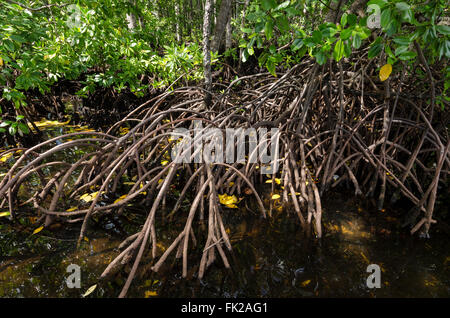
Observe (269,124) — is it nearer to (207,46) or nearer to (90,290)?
(207,46)

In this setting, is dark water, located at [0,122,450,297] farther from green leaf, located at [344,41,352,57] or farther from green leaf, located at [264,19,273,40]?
green leaf, located at [264,19,273,40]

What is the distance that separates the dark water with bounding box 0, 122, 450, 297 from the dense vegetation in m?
0.10

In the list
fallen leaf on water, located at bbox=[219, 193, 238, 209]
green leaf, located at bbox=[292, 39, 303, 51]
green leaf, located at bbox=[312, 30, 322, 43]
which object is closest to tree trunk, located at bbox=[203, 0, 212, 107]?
fallen leaf on water, located at bbox=[219, 193, 238, 209]

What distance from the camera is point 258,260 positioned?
5.39 feet

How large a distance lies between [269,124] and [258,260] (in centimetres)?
134

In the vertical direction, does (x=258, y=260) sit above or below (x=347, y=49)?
below

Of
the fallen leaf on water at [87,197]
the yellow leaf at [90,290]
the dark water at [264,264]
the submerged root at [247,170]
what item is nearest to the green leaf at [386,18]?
the submerged root at [247,170]

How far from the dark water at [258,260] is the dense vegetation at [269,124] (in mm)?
99

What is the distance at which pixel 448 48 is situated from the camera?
1161mm

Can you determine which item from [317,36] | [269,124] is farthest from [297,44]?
[269,124]

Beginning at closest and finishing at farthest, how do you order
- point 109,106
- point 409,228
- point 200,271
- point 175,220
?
point 200,271 → point 409,228 → point 175,220 → point 109,106
